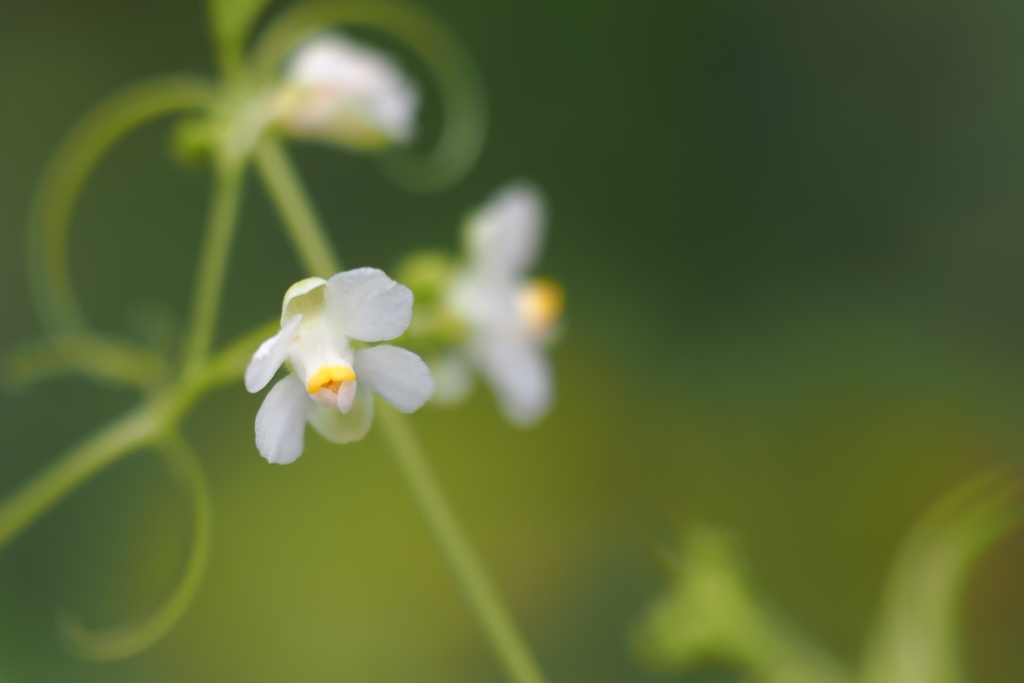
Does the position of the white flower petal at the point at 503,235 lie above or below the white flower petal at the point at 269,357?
above

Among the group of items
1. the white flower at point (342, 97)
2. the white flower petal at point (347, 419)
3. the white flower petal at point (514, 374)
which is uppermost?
the white flower at point (342, 97)

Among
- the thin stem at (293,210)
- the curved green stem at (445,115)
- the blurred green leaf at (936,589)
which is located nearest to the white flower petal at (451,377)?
the thin stem at (293,210)

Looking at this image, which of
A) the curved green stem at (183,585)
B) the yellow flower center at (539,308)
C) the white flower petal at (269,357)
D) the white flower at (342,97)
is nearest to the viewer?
the white flower petal at (269,357)

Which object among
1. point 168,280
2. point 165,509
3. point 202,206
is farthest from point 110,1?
point 165,509

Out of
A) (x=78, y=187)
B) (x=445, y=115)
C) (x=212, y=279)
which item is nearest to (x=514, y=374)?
(x=212, y=279)

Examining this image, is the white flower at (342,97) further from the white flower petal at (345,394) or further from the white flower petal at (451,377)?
the white flower petal at (345,394)

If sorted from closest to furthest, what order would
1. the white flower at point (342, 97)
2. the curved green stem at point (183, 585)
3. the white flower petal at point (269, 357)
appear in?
the white flower petal at point (269, 357) < the curved green stem at point (183, 585) < the white flower at point (342, 97)

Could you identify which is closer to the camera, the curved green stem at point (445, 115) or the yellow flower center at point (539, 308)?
the yellow flower center at point (539, 308)
